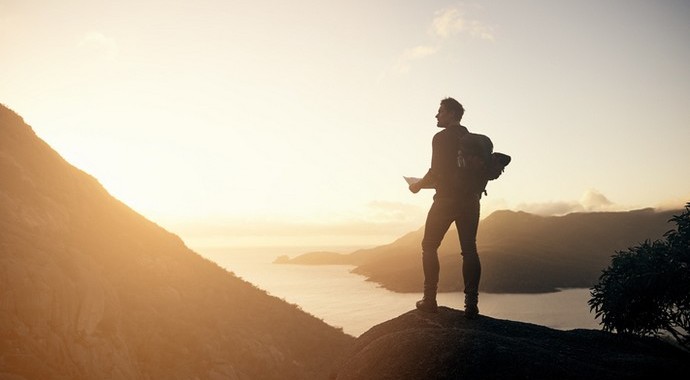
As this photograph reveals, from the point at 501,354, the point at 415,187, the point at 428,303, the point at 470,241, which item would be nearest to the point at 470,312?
the point at 428,303

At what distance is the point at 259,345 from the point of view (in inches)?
1137

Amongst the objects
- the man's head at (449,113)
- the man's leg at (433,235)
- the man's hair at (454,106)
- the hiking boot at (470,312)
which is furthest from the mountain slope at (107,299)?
the man's hair at (454,106)

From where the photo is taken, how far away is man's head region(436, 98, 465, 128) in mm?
7430

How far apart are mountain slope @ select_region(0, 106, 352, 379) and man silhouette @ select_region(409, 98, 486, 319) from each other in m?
12.8

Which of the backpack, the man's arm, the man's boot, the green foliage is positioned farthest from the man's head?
the green foliage

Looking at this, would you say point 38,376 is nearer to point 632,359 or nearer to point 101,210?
point 632,359

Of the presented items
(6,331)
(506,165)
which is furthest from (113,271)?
(506,165)

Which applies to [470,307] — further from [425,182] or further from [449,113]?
[449,113]

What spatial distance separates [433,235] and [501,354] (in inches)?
97.7

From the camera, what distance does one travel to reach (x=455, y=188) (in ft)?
23.4

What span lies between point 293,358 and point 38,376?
2284cm

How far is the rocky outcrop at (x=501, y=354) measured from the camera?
5.07 m

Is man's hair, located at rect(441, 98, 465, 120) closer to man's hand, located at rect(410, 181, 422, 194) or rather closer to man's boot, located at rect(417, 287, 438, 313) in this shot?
man's hand, located at rect(410, 181, 422, 194)

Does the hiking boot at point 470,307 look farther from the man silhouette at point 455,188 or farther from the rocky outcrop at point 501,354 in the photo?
the rocky outcrop at point 501,354
